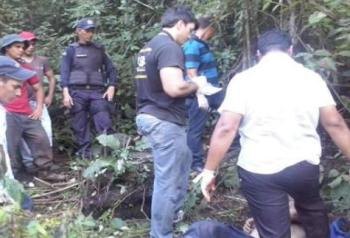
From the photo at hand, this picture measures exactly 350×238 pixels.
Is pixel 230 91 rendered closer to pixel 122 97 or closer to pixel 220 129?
pixel 220 129

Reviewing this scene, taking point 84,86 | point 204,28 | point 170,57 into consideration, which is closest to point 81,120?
point 84,86

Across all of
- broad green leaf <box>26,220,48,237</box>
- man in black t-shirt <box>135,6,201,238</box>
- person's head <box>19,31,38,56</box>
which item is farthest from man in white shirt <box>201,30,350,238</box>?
person's head <box>19,31,38,56</box>

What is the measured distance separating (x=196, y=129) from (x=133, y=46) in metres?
3.27

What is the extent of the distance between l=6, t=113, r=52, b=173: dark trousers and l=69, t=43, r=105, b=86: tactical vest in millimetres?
816

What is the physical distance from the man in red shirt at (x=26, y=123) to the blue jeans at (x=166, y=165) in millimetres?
2421

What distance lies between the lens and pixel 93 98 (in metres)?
7.99

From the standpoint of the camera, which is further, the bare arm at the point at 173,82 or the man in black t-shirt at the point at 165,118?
the man in black t-shirt at the point at 165,118

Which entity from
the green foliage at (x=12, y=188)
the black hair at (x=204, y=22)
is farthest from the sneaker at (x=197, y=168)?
the green foliage at (x=12, y=188)

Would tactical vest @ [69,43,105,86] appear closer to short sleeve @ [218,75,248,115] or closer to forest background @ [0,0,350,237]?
forest background @ [0,0,350,237]

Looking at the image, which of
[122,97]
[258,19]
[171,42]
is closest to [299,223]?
[171,42]

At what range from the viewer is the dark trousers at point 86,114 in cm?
797

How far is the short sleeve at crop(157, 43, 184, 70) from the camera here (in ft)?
15.7

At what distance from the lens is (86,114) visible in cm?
811

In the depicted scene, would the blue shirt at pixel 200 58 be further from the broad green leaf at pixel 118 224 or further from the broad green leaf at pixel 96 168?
the broad green leaf at pixel 118 224
